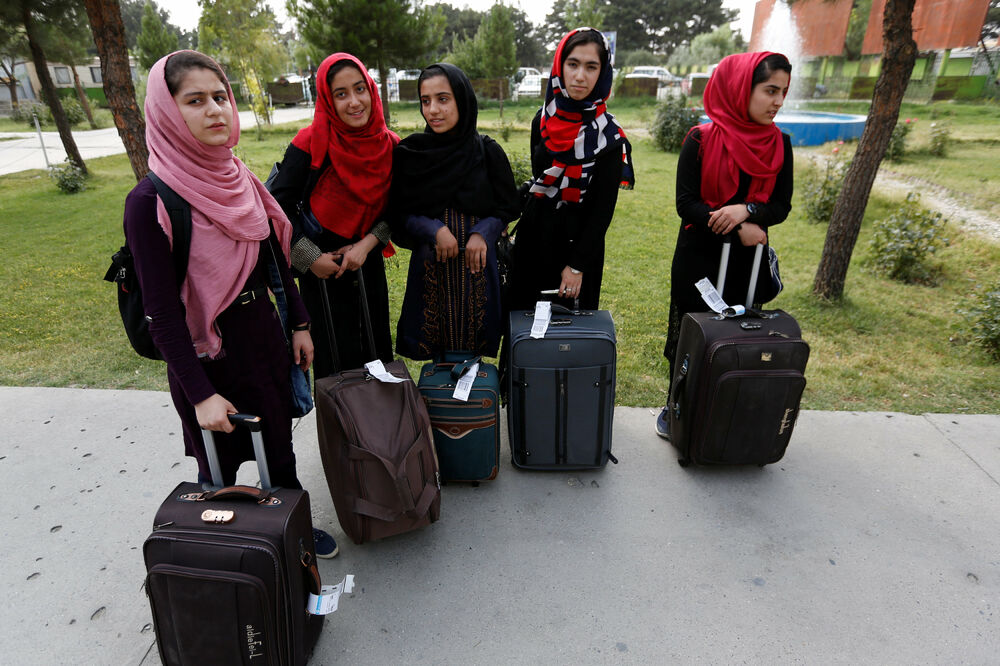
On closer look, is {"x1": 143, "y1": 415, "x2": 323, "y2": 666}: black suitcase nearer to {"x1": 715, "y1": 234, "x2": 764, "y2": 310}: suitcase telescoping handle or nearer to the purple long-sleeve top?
the purple long-sleeve top

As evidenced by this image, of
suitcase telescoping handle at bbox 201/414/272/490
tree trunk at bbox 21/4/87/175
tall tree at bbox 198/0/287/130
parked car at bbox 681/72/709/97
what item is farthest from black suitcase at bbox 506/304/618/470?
parked car at bbox 681/72/709/97

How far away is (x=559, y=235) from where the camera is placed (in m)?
2.64

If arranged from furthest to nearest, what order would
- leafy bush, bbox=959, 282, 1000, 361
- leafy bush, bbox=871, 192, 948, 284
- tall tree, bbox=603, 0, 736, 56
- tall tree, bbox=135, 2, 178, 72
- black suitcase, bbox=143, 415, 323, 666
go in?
tall tree, bbox=603, 0, 736, 56
tall tree, bbox=135, 2, 178, 72
leafy bush, bbox=871, 192, 948, 284
leafy bush, bbox=959, 282, 1000, 361
black suitcase, bbox=143, 415, 323, 666

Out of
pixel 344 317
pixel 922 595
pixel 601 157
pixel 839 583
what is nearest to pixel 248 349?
pixel 344 317

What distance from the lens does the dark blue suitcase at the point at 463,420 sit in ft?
7.59

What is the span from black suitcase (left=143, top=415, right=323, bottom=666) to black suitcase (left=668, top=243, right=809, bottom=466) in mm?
1700

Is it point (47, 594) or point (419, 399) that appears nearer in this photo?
point (47, 594)

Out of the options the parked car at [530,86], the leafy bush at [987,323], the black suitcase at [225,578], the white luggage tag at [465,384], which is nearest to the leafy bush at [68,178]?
the white luggage tag at [465,384]

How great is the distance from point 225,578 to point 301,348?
834 mm

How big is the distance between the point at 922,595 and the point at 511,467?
1621 mm

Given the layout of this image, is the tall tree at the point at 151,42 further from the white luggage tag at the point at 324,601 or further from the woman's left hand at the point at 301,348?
the white luggage tag at the point at 324,601

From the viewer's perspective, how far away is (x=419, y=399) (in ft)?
7.04

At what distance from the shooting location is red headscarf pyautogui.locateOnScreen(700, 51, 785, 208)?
2334mm

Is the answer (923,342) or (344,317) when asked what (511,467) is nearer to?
(344,317)
